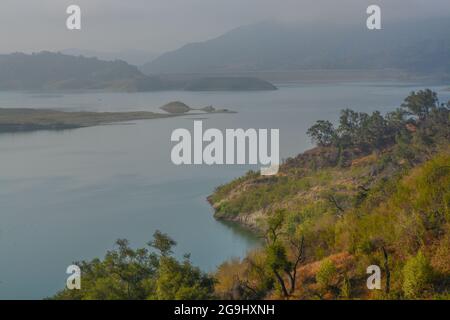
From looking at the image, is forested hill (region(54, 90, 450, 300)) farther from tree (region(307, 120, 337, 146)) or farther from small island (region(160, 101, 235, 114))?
small island (region(160, 101, 235, 114))

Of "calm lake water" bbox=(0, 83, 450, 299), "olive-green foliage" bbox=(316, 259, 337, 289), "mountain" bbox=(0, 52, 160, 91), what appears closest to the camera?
"olive-green foliage" bbox=(316, 259, 337, 289)

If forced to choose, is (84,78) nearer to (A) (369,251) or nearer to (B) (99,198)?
(B) (99,198)

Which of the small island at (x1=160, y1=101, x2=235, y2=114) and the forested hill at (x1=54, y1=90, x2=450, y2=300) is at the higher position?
the small island at (x1=160, y1=101, x2=235, y2=114)

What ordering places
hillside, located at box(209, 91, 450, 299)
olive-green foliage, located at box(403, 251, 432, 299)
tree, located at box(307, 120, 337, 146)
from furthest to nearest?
tree, located at box(307, 120, 337, 146)
hillside, located at box(209, 91, 450, 299)
olive-green foliage, located at box(403, 251, 432, 299)

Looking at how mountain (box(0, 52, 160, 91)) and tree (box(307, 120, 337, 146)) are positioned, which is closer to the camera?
tree (box(307, 120, 337, 146))

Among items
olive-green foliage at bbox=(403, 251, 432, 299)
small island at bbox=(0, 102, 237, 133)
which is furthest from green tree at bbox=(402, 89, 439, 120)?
small island at bbox=(0, 102, 237, 133)

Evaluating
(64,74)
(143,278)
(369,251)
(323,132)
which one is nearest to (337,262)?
(369,251)

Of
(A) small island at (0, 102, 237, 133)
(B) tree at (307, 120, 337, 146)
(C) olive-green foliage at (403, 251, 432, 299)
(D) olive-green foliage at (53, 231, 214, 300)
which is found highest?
(A) small island at (0, 102, 237, 133)
